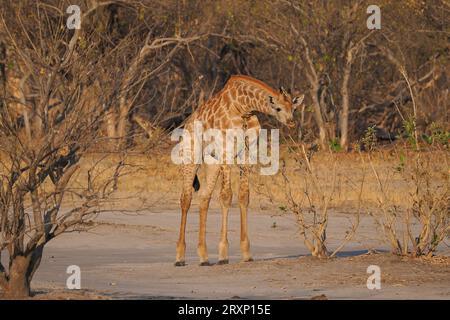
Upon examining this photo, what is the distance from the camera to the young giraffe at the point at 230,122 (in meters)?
14.5

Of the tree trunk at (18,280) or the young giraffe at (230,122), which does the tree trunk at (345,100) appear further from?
the tree trunk at (18,280)

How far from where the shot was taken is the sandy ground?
39.3 ft

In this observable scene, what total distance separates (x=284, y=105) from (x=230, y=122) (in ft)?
2.74

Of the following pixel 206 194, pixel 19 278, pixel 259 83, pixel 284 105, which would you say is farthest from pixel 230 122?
pixel 19 278

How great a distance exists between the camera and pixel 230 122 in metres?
14.9

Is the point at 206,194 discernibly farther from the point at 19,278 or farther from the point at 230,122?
the point at 19,278

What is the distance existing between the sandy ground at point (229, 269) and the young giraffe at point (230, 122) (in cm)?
35

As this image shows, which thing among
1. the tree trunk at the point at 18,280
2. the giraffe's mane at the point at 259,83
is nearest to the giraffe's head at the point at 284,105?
the giraffe's mane at the point at 259,83

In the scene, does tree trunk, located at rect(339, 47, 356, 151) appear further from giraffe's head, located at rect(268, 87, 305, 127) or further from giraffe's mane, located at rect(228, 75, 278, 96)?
giraffe's head, located at rect(268, 87, 305, 127)

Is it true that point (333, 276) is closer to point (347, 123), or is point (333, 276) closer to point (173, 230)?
point (173, 230)

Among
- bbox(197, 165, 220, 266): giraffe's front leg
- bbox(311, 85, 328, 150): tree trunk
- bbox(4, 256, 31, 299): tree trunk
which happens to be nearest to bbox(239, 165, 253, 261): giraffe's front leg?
bbox(197, 165, 220, 266): giraffe's front leg
